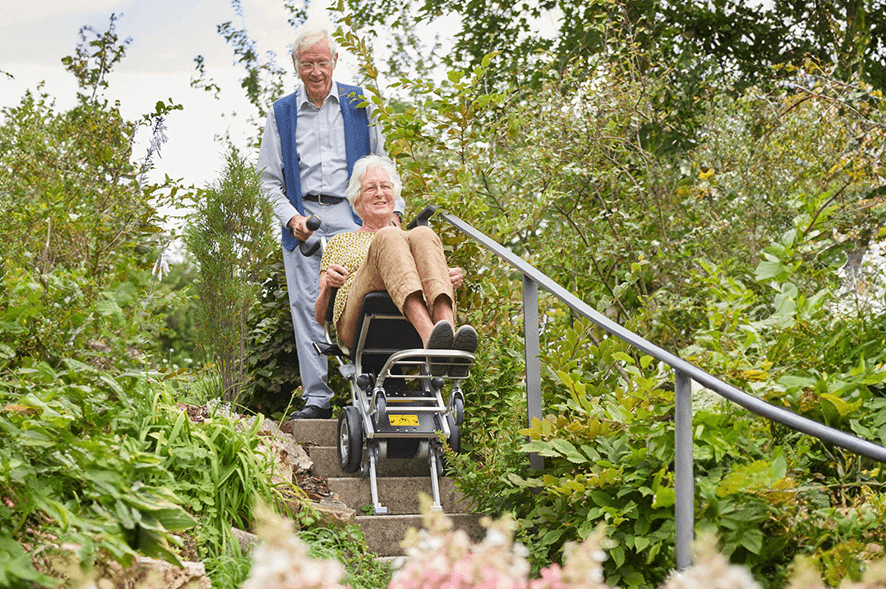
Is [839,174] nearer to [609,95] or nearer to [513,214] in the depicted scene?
[609,95]

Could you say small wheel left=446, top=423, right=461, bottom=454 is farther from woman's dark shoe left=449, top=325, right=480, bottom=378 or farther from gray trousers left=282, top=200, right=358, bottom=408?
gray trousers left=282, top=200, right=358, bottom=408

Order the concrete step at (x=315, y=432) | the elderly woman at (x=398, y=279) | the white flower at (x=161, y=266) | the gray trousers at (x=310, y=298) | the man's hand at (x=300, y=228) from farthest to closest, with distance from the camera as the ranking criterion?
1. the gray trousers at (x=310, y=298)
2. the man's hand at (x=300, y=228)
3. the concrete step at (x=315, y=432)
4. the white flower at (x=161, y=266)
5. the elderly woman at (x=398, y=279)

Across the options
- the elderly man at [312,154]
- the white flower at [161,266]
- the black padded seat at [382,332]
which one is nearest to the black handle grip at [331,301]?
the black padded seat at [382,332]

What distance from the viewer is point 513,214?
460cm

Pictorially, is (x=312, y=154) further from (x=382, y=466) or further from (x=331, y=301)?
(x=382, y=466)

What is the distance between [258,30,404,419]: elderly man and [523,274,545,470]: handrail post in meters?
1.51

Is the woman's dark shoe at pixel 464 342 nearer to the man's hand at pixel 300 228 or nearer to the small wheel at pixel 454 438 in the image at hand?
the small wheel at pixel 454 438

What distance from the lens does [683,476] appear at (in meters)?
2.15

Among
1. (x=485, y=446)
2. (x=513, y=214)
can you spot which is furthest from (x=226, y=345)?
(x=513, y=214)

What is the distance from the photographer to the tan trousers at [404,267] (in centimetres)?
313

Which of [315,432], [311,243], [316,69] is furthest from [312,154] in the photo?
[315,432]

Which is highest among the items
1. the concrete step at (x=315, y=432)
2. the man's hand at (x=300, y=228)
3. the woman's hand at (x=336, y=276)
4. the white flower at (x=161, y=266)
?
the man's hand at (x=300, y=228)

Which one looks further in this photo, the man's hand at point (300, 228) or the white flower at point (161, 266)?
the man's hand at point (300, 228)

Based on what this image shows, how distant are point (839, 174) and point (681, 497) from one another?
4.07 m
